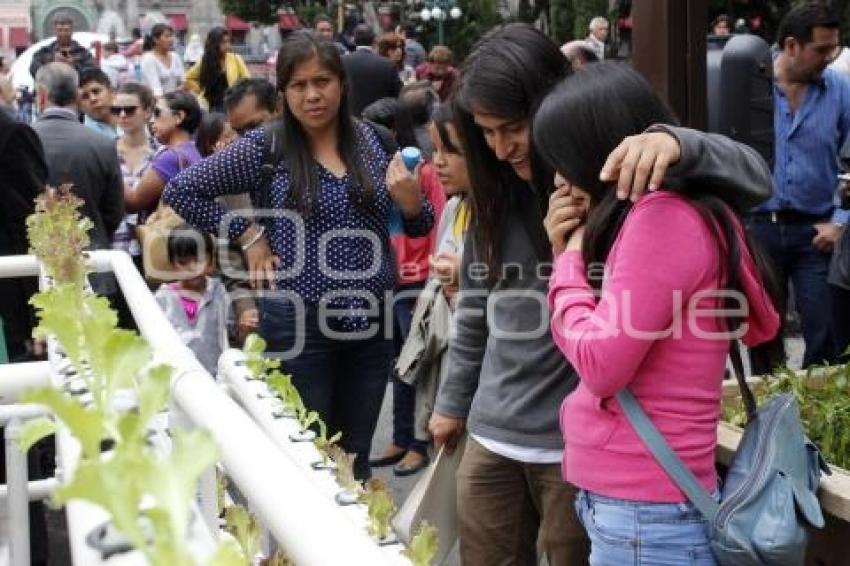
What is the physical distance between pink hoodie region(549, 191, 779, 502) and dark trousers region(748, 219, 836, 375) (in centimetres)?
303

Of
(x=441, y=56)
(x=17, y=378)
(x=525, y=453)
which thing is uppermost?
(x=441, y=56)

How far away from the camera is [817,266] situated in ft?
17.7

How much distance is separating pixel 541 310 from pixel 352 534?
1.97m

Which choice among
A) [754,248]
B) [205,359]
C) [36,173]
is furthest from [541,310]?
[36,173]

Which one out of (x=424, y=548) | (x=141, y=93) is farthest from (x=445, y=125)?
(x=141, y=93)

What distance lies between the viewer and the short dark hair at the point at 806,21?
544 centimetres

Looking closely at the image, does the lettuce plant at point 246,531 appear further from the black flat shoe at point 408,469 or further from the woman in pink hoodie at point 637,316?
the black flat shoe at point 408,469

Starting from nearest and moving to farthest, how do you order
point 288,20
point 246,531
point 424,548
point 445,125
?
point 424,548 < point 246,531 < point 445,125 < point 288,20

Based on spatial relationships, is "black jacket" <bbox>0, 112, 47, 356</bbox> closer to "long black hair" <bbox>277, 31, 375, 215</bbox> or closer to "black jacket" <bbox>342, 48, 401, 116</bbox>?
"long black hair" <bbox>277, 31, 375, 215</bbox>

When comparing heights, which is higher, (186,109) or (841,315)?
(186,109)

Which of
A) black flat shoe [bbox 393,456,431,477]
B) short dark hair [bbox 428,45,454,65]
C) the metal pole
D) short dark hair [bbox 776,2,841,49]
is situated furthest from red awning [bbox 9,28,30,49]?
the metal pole

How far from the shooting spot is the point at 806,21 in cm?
544

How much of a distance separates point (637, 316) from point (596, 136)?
0.38 metres

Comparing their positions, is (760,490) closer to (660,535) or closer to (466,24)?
(660,535)
